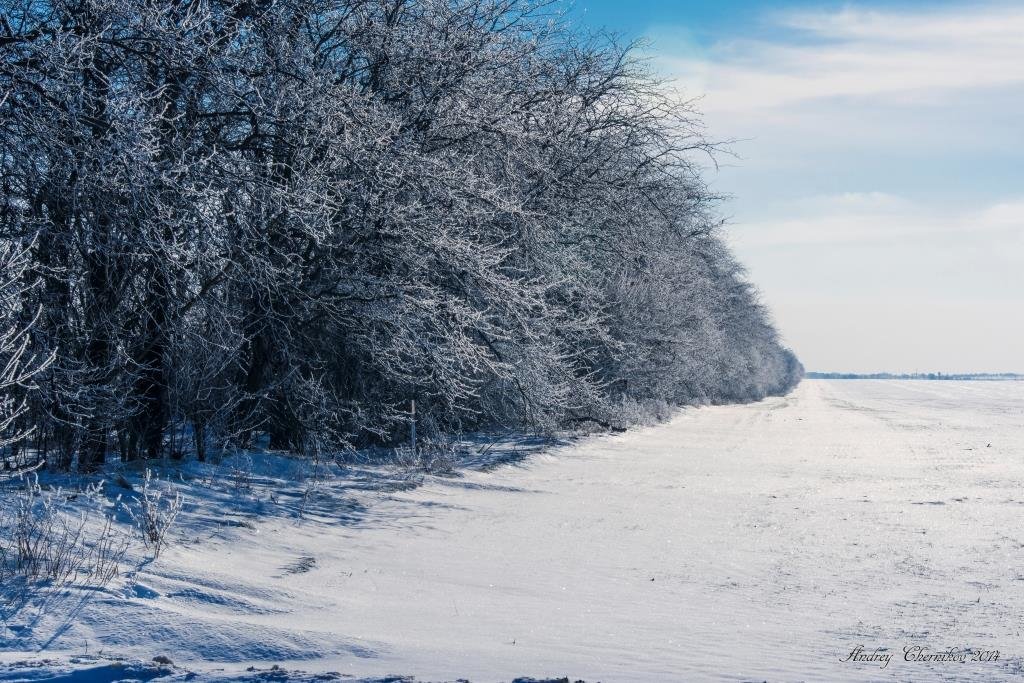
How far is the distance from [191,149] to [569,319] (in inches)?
464

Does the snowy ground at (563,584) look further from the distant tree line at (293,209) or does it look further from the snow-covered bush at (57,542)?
the distant tree line at (293,209)

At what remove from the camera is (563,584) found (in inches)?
319

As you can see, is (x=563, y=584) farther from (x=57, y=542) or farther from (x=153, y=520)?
(x=57, y=542)

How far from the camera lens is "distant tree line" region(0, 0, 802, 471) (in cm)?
909

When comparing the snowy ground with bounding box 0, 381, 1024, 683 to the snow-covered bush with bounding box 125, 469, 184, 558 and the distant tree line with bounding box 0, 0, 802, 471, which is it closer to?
the snow-covered bush with bounding box 125, 469, 184, 558

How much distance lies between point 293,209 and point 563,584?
4457mm

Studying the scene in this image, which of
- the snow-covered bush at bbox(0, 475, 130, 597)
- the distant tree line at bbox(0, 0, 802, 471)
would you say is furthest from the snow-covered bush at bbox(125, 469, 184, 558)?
the distant tree line at bbox(0, 0, 802, 471)

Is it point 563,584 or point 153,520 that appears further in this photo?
point 563,584

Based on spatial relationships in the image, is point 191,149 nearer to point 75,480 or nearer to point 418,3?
point 75,480

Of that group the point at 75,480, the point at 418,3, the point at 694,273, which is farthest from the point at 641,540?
the point at 694,273

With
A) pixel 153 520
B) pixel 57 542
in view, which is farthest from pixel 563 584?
pixel 57 542

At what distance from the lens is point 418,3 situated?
14.4m

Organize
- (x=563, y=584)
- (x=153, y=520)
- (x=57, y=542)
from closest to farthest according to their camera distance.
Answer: (x=57, y=542)
(x=153, y=520)
(x=563, y=584)

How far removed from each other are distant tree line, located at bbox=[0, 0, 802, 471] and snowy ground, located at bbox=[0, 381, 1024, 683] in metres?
1.64
